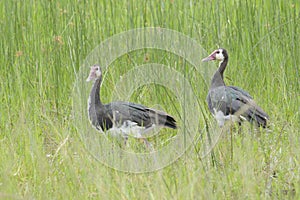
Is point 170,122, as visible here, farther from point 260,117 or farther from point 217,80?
point 217,80

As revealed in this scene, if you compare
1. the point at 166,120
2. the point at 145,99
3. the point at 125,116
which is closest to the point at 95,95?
the point at 125,116

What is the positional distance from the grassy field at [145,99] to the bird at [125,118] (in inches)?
6.4

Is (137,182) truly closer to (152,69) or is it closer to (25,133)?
(25,133)

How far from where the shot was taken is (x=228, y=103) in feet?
17.8

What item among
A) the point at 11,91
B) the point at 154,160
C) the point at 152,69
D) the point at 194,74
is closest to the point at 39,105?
the point at 11,91

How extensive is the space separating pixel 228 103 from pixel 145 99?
0.76 m

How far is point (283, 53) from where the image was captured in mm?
5980

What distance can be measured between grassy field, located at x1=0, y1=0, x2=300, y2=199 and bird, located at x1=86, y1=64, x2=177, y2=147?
0.16 m

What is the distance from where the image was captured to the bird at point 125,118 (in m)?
4.88

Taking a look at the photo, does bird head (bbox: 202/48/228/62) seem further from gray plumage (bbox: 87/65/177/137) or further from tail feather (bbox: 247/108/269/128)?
gray plumage (bbox: 87/65/177/137)

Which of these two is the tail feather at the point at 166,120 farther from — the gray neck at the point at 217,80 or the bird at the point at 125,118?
the gray neck at the point at 217,80

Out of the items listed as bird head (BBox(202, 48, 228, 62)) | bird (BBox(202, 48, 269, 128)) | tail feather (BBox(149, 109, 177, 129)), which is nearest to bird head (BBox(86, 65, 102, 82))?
tail feather (BBox(149, 109, 177, 129))

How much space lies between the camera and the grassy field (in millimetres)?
3531

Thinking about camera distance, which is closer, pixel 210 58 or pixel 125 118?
pixel 125 118
